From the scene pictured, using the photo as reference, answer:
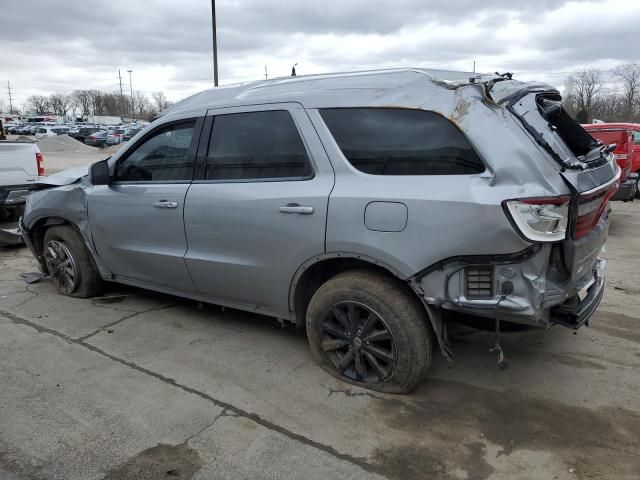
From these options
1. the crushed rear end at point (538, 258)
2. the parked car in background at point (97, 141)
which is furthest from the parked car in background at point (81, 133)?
the crushed rear end at point (538, 258)

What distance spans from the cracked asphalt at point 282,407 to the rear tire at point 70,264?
1.80ft

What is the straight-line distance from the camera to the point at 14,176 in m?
7.36

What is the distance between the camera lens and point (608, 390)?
3.26 meters

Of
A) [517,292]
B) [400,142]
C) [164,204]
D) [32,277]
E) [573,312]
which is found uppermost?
[400,142]

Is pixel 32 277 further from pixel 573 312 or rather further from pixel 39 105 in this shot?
pixel 39 105

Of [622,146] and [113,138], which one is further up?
[113,138]

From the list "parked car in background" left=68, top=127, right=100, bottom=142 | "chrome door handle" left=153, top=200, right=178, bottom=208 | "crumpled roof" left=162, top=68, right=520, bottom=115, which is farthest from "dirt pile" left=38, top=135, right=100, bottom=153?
"crumpled roof" left=162, top=68, right=520, bottom=115

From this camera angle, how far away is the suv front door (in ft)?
13.1

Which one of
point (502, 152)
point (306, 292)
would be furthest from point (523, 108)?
point (306, 292)

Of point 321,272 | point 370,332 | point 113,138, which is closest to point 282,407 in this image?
point 370,332

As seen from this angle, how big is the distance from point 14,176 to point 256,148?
542 centimetres

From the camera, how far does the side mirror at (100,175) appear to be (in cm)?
439

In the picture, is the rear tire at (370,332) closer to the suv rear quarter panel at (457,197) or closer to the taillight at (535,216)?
the suv rear quarter panel at (457,197)

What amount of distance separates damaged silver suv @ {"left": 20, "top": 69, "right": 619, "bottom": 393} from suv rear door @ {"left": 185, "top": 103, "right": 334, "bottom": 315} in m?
0.01
